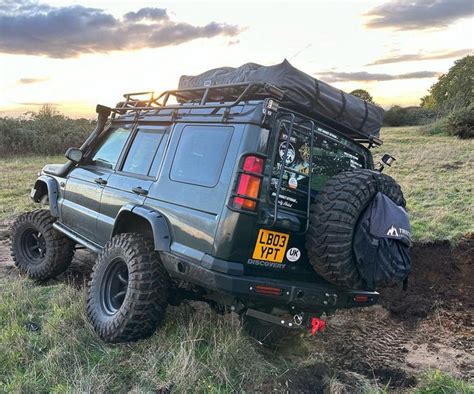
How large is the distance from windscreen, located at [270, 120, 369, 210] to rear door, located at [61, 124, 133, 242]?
82.8 inches

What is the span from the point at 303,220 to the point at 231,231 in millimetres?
585

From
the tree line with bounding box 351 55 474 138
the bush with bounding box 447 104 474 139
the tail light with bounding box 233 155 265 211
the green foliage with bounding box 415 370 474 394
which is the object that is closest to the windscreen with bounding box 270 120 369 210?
the tail light with bounding box 233 155 265 211

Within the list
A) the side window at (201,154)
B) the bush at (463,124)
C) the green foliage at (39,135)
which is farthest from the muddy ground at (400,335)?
the green foliage at (39,135)

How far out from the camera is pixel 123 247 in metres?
3.99

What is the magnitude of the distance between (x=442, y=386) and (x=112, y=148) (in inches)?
150

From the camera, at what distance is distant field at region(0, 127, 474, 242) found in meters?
7.17

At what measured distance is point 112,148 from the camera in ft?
17.4

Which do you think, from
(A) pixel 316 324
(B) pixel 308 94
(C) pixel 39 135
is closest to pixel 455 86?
(C) pixel 39 135

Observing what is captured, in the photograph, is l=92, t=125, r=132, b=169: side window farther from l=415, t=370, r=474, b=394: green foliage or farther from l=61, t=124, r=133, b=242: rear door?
l=415, t=370, r=474, b=394: green foliage

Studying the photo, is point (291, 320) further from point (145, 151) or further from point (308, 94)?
point (145, 151)

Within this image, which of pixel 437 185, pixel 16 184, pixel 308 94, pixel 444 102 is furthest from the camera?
pixel 444 102

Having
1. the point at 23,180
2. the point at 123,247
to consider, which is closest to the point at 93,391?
the point at 123,247

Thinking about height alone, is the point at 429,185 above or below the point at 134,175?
below

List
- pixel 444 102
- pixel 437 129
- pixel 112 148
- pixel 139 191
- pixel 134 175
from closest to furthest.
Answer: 1. pixel 139 191
2. pixel 134 175
3. pixel 112 148
4. pixel 437 129
5. pixel 444 102
